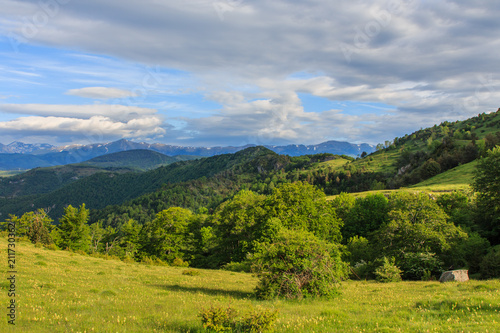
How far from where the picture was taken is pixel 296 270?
18078 mm

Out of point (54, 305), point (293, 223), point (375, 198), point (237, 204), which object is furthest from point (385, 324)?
point (375, 198)

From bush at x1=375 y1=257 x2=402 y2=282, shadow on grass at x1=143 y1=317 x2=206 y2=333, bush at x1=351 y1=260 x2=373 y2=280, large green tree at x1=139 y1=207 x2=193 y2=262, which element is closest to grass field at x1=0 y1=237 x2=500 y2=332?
shadow on grass at x1=143 y1=317 x2=206 y2=333

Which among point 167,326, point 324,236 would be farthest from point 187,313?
point 324,236

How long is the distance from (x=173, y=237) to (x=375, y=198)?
47.9 m

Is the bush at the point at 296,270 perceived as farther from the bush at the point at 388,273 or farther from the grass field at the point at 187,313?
the bush at the point at 388,273

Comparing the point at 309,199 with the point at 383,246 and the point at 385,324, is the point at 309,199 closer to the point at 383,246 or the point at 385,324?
the point at 383,246

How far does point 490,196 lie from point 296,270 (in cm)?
3726

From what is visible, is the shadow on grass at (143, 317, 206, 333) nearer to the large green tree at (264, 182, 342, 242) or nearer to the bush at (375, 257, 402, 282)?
the large green tree at (264, 182, 342, 242)

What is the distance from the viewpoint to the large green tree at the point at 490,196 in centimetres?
3834

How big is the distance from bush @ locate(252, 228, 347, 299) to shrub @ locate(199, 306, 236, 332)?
726 centimetres

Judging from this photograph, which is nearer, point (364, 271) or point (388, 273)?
point (388, 273)

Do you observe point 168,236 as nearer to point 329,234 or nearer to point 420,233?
point 329,234

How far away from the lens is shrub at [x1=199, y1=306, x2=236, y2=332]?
32.8 feet

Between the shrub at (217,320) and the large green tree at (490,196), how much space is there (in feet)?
140
